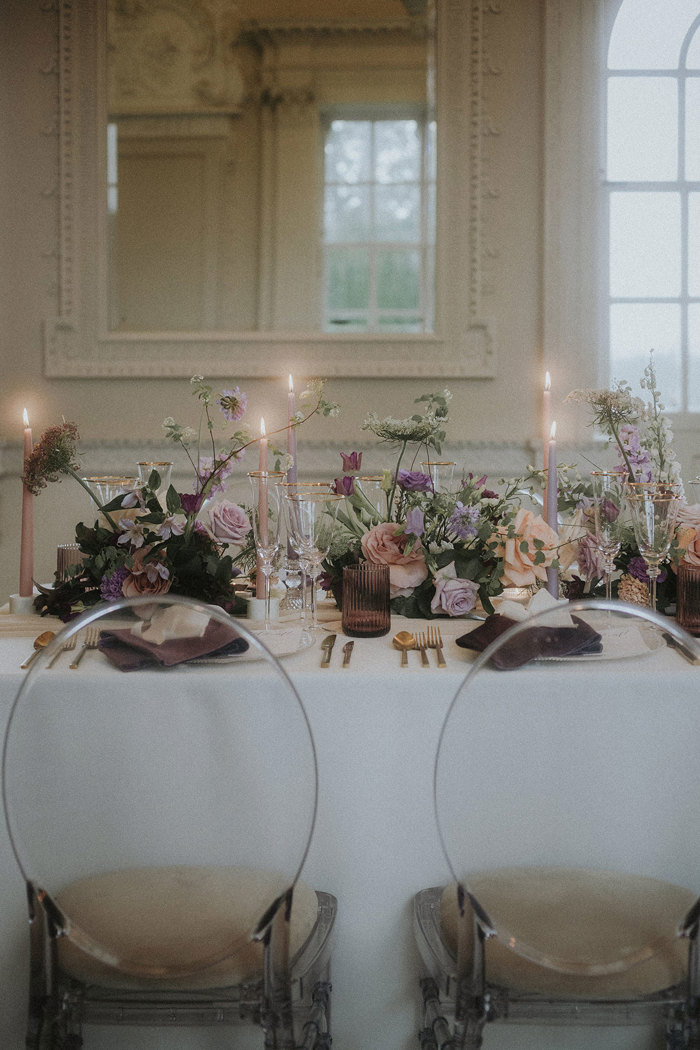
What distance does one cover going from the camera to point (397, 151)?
3.49 meters

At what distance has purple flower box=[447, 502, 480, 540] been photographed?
133 cm

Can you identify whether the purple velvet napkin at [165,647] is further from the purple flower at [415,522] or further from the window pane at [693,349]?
the window pane at [693,349]

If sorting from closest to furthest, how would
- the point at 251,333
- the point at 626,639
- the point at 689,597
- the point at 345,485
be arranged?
the point at 626,639 → the point at 689,597 → the point at 345,485 → the point at 251,333

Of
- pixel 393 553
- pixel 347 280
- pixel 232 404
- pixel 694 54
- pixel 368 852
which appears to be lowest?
pixel 368 852

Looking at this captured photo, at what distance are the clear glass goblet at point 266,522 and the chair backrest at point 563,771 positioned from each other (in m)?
0.51

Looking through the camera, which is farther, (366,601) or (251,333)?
(251,333)

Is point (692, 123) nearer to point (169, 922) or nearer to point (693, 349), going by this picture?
point (693, 349)

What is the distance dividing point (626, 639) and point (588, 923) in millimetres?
282

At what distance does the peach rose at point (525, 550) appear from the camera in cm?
134

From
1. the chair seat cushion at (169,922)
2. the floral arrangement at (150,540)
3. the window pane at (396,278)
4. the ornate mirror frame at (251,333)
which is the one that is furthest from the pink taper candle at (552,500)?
the window pane at (396,278)

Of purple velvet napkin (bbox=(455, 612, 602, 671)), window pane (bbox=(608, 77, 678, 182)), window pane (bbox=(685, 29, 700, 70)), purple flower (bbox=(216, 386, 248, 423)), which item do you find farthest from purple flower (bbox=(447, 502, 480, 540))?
window pane (bbox=(685, 29, 700, 70))

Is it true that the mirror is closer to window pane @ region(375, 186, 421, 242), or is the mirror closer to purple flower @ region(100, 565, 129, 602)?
window pane @ region(375, 186, 421, 242)

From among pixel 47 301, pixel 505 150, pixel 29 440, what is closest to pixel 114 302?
pixel 47 301

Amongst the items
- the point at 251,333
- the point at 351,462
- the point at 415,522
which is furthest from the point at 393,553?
the point at 251,333
